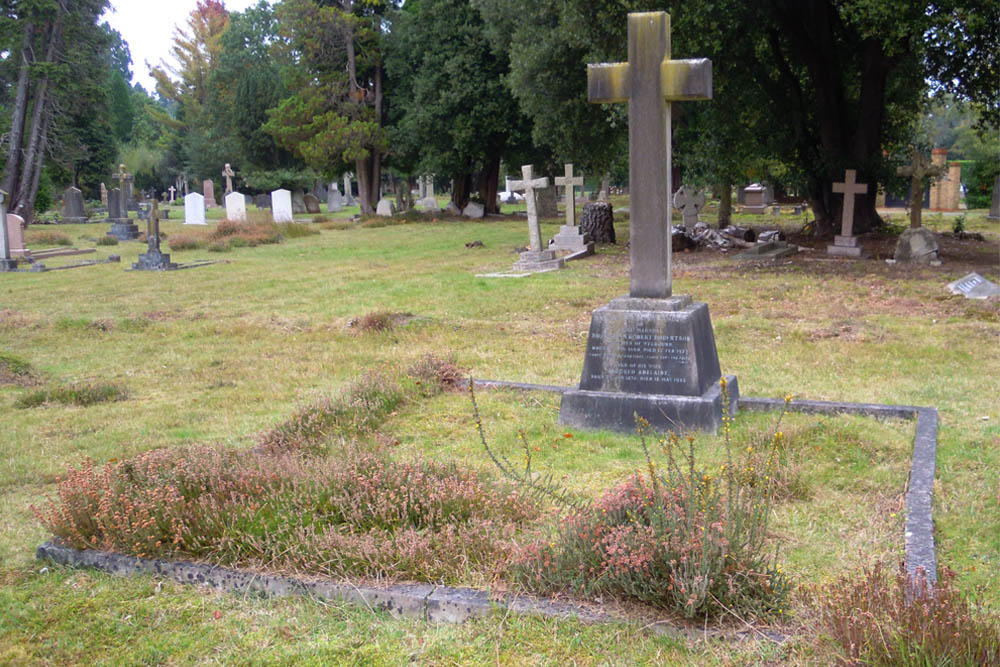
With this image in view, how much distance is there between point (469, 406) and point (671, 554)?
373 centimetres

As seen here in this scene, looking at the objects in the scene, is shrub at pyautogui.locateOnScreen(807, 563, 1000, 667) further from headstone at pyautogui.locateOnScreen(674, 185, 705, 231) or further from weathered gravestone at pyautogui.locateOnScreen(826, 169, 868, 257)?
headstone at pyautogui.locateOnScreen(674, 185, 705, 231)

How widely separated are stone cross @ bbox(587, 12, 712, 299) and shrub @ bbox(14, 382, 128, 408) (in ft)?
15.8

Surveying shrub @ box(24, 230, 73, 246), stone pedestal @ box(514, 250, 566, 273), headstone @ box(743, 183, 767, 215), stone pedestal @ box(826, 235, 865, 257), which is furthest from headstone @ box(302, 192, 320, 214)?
stone pedestal @ box(826, 235, 865, 257)

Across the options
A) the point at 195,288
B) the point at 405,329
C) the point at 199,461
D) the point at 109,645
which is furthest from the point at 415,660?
the point at 195,288

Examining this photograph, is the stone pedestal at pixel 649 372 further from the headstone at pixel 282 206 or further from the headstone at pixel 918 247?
the headstone at pixel 282 206

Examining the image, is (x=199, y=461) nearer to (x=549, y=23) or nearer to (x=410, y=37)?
(x=549, y=23)

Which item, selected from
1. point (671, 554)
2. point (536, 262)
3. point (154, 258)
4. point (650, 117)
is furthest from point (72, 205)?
point (671, 554)

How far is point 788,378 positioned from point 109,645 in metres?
5.97

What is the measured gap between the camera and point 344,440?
5805 millimetres

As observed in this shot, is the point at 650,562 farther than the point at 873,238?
No

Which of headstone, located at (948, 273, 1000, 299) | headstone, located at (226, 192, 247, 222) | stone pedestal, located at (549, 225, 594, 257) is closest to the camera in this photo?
headstone, located at (948, 273, 1000, 299)

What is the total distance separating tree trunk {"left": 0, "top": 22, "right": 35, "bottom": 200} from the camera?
30.5 meters

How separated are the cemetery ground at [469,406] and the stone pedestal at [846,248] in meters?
1.18

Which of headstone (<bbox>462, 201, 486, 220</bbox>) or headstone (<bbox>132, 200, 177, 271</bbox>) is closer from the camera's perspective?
headstone (<bbox>132, 200, 177, 271</bbox>)
